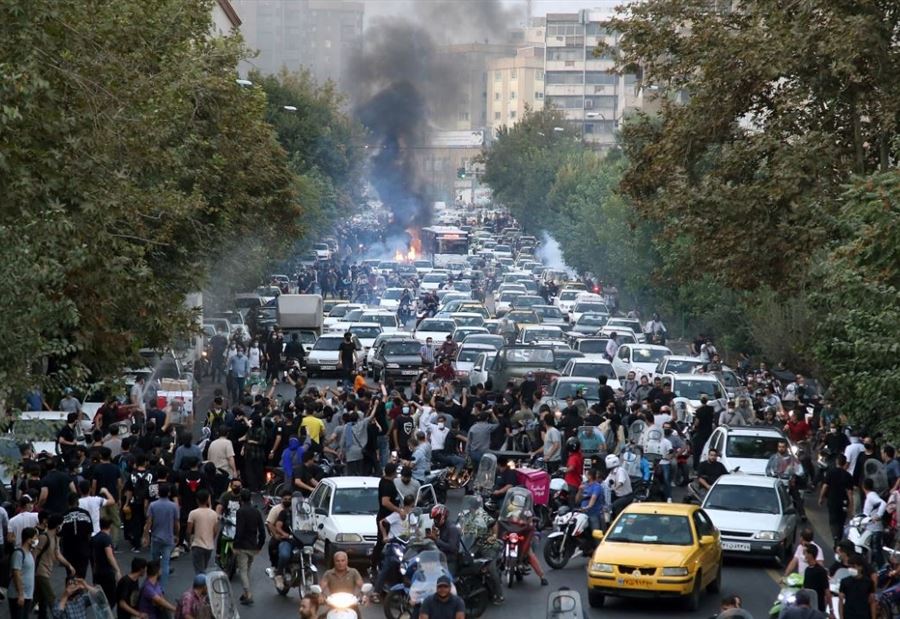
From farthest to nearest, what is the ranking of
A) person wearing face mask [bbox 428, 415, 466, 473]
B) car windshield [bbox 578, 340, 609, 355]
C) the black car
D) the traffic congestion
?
1. car windshield [bbox 578, 340, 609, 355]
2. the black car
3. person wearing face mask [bbox 428, 415, 466, 473]
4. the traffic congestion

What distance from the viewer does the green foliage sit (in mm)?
21172

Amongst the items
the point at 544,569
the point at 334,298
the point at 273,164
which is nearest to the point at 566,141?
the point at 334,298

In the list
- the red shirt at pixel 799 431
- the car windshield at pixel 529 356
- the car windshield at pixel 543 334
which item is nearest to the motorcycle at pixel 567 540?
the red shirt at pixel 799 431

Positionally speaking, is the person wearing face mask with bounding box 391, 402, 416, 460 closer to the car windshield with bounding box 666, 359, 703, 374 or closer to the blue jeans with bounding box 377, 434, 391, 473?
the blue jeans with bounding box 377, 434, 391, 473

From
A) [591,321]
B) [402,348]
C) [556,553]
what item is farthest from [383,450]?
[591,321]

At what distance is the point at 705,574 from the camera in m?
20.5

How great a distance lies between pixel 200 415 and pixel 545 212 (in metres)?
77.4

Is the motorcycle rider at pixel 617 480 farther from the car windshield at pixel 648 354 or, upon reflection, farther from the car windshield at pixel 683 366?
the car windshield at pixel 648 354

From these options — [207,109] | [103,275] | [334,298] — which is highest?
[207,109]

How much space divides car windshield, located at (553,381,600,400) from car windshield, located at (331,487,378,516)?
44.8ft

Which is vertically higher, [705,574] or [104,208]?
[104,208]

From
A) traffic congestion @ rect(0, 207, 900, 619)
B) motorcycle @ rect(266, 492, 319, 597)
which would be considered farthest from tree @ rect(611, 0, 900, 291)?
motorcycle @ rect(266, 492, 319, 597)

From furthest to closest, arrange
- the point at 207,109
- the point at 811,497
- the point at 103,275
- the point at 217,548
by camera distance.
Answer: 1. the point at 207,109
2. the point at 811,497
3. the point at 217,548
4. the point at 103,275

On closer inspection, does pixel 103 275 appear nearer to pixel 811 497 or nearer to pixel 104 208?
pixel 104 208
